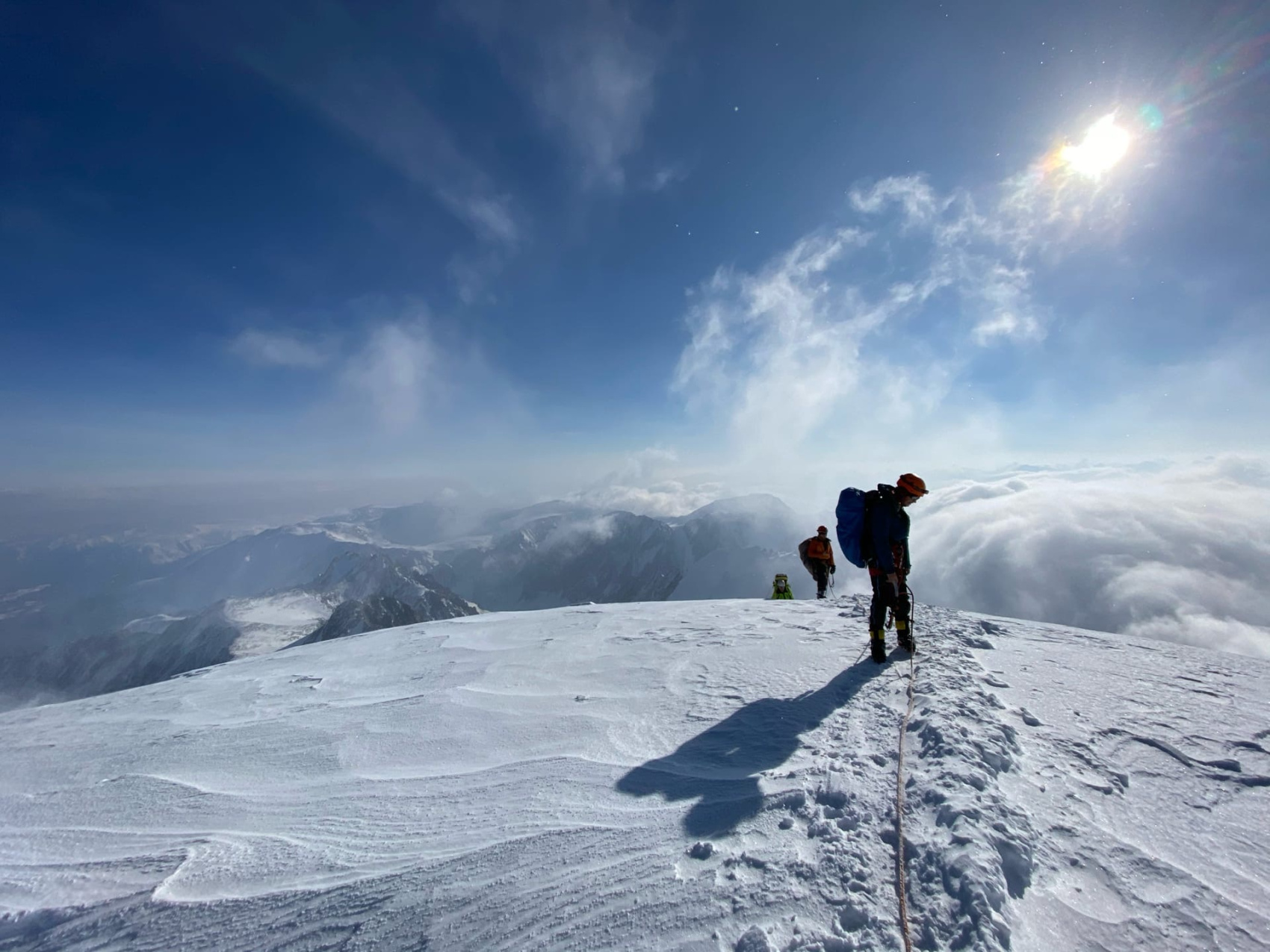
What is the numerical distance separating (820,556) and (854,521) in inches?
282

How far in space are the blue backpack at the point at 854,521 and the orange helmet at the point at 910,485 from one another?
0.33 m

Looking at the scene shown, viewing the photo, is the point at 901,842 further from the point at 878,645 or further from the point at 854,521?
the point at 854,521

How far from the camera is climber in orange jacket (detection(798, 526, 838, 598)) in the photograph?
1365 centimetres

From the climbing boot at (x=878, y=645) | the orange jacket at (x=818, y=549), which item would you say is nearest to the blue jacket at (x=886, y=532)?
the climbing boot at (x=878, y=645)

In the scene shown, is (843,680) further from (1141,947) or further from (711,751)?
(1141,947)

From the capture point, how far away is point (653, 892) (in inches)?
102

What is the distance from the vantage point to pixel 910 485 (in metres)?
6.80

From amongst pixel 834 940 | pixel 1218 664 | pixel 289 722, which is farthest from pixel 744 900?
pixel 1218 664

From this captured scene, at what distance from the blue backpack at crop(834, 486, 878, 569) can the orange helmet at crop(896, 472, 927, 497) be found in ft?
1.10

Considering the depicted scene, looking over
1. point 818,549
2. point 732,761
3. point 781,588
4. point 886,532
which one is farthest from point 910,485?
point 781,588

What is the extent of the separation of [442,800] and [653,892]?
1968mm

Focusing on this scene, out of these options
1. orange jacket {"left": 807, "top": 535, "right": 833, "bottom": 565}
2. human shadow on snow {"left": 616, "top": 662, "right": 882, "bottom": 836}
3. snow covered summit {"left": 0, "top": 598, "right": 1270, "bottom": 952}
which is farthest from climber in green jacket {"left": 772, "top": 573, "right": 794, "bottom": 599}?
human shadow on snow {"left": 616, "top": 662, "right": 882, "bottom": 836}

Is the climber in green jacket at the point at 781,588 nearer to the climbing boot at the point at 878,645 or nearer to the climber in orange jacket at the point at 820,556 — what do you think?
the climber in orange jacket at the point at 820,556

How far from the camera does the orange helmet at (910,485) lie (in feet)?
21.7
